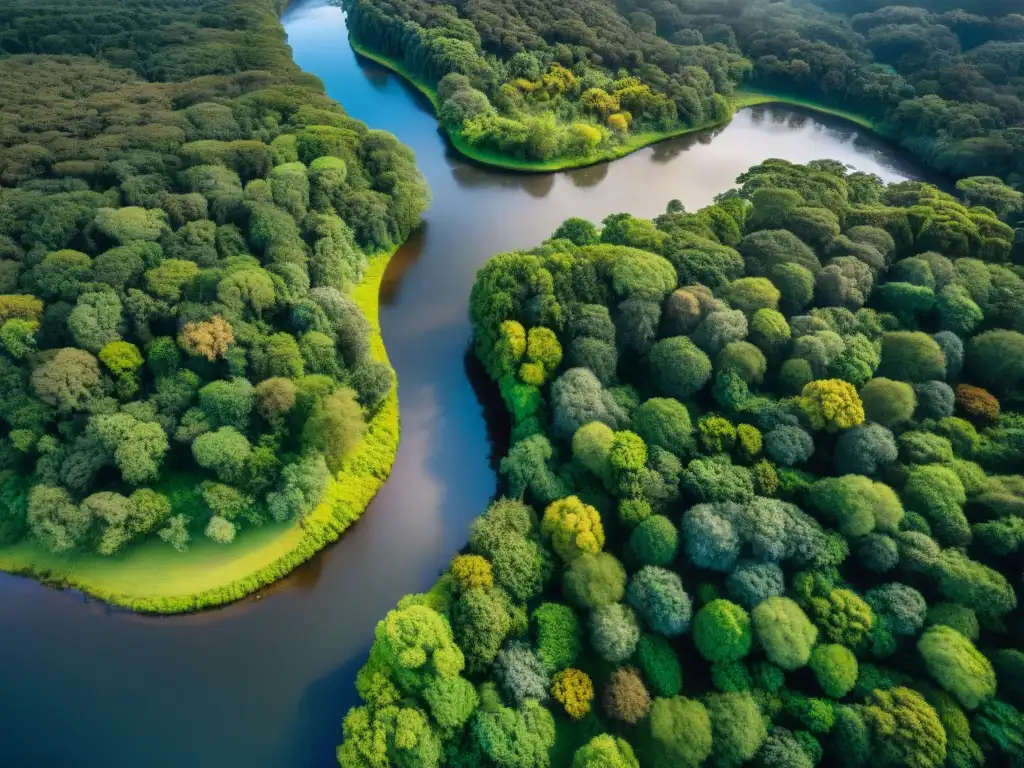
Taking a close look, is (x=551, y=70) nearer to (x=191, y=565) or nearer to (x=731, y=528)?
(x=731, y=528)

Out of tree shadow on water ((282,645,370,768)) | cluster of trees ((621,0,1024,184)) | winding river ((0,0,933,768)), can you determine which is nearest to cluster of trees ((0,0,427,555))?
winding river ((0,0,933,768))

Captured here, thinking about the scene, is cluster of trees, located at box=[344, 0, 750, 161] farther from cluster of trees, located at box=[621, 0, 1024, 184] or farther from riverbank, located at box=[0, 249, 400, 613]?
riverbank, located at box=[0, 249, 400, 613]

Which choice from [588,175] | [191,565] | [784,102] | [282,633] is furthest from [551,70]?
[282,633]

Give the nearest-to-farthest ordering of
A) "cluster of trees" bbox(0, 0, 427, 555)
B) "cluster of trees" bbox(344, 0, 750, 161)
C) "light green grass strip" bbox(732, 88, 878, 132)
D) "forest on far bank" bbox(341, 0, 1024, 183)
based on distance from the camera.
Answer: "cluster of trees" bbox(0, 0, 427, 555), "cluster of trees" bbox(344, 0, 750, 161), "forest on far bank" bbox(341, 0, 1024, 183), "light green grass strip" bbox(732, 88, 878, 132)

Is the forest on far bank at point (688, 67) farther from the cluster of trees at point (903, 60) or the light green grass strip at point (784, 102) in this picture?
the light green grass strip at point (784, 102)

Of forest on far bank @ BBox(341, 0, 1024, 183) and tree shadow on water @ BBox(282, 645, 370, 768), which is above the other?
forest on far bank @ BBox(341, 0, 1024, 183)

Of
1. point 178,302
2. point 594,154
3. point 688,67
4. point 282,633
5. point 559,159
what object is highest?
point 688,67
